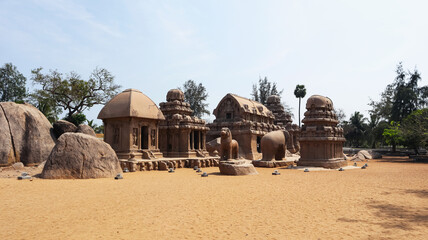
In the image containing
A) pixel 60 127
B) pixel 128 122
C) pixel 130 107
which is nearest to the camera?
pixel 60 127

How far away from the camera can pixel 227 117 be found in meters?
28.3

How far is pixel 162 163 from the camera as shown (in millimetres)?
16516

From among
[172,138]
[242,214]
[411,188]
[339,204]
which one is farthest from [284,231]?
[172,138]

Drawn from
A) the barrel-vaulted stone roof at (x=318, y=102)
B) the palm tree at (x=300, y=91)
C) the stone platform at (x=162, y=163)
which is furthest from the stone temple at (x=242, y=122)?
the palm tree at (x=300, y=91)

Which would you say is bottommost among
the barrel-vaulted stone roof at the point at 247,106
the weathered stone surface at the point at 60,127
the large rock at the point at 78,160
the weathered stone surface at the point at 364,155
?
the weathered stone surface at the point at 364,155

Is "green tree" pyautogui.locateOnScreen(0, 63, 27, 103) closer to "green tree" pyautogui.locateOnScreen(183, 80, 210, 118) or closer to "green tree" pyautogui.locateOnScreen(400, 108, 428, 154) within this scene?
"green tree" pyautogui.locateOnScreen(183, 80, 210, 118)

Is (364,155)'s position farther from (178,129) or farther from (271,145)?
→ (178,129)

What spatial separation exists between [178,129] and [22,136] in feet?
32.1

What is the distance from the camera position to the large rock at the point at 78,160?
10852 mm

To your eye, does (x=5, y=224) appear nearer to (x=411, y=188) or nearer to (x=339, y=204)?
(x=339, y=204)

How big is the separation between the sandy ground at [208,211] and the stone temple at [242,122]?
51.8 ft

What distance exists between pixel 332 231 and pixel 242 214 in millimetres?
1811

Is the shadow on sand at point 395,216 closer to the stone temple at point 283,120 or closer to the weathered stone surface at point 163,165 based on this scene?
the weathered stone surface at point 163,165

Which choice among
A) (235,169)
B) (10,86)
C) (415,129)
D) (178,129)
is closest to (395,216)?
(235,169)
